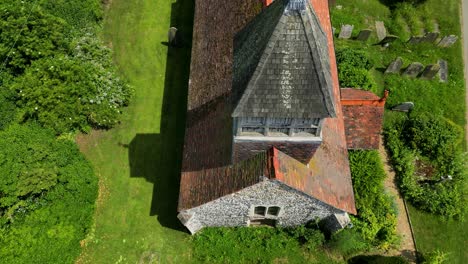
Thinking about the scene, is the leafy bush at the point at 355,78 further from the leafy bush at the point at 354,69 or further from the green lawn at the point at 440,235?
the green lawn at the point at 440,235

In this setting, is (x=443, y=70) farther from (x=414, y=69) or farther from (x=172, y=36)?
(x=172, y=36)

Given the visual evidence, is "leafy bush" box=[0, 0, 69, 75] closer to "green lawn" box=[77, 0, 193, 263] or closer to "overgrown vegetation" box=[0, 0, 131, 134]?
"overgrown vegetation" box=[0, 0, 131, 134]

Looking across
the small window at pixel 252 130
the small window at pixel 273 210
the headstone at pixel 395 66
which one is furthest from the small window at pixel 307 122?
the headstone at pixel 395 66

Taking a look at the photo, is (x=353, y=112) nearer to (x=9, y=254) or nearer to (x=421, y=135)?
(x=421, y=135)

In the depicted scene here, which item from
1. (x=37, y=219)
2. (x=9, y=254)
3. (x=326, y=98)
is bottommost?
(x=9, y=254)

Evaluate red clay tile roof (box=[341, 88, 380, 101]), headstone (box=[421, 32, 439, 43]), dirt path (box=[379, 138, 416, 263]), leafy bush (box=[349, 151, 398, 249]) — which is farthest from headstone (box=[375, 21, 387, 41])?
leafy bush (box=[349, 151, 398, 249])

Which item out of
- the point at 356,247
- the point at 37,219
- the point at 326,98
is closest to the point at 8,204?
the point at 37,219

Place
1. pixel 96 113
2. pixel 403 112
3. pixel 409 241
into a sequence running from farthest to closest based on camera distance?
pixel 403 112 < pixel 96 113 < pixel 409 241
